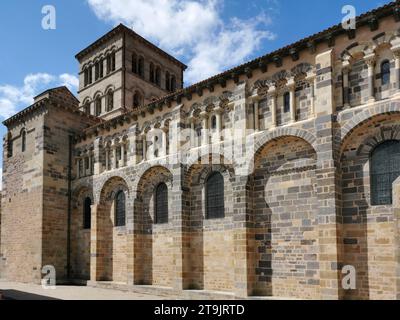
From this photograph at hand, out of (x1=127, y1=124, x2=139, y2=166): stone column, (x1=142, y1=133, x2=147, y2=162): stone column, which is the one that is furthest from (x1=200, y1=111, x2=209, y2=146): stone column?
(x1=127, y1=124, x2=139, y2=166): stone column

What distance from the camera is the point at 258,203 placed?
14734 millimetres

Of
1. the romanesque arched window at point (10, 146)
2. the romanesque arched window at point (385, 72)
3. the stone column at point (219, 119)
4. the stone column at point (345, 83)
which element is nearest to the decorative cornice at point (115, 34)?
the romanesque arched window at point (10, 146)

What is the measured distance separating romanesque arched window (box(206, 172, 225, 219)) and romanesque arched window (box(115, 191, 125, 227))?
6.05 metres

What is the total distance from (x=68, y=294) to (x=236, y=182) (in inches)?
352

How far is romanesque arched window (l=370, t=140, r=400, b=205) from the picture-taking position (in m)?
11.8

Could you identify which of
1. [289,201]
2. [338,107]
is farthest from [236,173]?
[338,107]

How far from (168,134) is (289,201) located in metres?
7.00

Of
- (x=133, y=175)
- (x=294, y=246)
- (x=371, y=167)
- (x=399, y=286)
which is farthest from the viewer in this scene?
(x=133, y=175)

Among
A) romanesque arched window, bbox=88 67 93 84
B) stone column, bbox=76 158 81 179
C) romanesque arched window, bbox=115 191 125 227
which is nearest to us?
romanesque arched window, bbox=115 191 125 227

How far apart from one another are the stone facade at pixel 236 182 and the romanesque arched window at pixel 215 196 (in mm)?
172

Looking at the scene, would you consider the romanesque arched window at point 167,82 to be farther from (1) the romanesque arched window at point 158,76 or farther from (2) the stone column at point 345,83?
(2) the stone column at point 345,83

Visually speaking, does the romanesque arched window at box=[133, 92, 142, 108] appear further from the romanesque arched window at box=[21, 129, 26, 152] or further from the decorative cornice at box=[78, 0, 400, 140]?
the decorative cornice at box=[78, 0, 400, 140]
